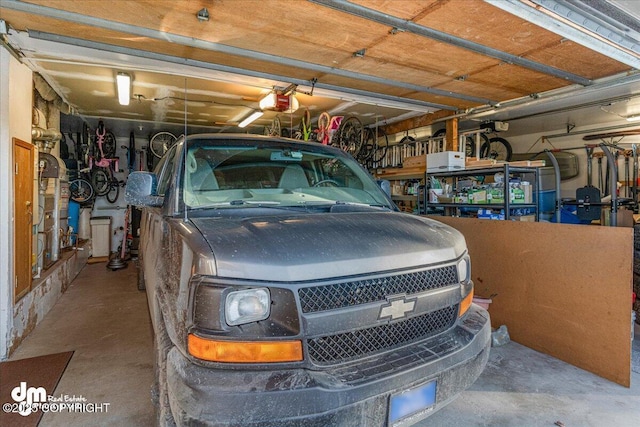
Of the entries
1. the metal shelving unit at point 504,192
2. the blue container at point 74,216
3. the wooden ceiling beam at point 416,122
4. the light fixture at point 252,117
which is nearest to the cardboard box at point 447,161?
the metal shelving unit at point 504,192

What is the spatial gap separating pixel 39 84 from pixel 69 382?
145 inches

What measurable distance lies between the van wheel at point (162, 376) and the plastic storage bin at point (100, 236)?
674 centimetres

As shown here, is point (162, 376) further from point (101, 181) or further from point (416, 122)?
point (101, 181)

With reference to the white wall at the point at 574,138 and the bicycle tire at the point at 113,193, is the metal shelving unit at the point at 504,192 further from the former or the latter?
the bicycle tire at the point at 113,193

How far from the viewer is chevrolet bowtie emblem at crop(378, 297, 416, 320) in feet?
4.69

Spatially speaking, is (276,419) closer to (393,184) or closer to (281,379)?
(281,379)

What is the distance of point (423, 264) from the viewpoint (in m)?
1.59

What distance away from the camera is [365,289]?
1.41 metres

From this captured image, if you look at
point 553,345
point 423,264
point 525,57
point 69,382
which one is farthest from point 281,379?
point 525,57

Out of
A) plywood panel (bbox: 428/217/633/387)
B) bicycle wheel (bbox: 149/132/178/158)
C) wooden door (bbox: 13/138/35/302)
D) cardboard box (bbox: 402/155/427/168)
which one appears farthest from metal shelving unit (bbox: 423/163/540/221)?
bicycle wheel (bbox: 149/132/178/158)

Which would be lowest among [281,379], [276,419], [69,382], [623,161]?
[69,382]

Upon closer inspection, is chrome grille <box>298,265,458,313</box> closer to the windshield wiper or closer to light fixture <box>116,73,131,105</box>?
the windshield wiper

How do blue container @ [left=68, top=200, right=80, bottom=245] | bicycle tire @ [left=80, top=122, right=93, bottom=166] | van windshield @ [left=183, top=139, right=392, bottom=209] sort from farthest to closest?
bicycle tire @ [left=80, top=122, right=93, bottom=166], blue container @ [left=68, top=200, right=80, bottom=245], van windshield @ [left=183, top=139, right=392, bottom=209]

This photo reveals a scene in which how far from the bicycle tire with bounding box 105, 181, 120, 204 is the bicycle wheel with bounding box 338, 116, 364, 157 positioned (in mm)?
5605
